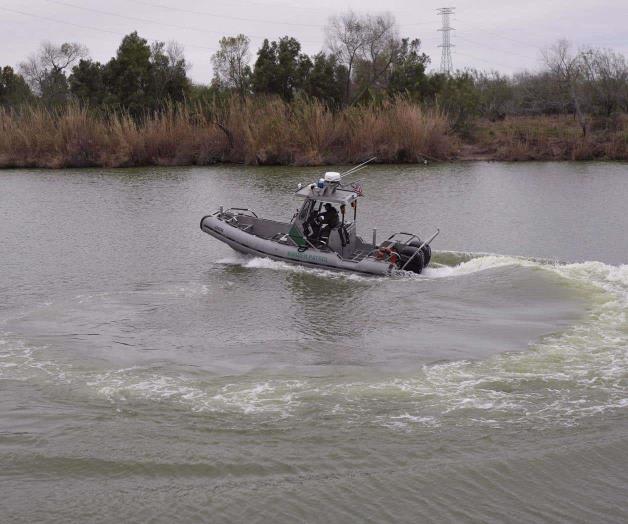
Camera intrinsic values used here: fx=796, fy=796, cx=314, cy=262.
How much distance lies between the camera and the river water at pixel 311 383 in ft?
23.1

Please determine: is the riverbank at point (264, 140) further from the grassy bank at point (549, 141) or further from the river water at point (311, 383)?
the river water at point (311, 383)

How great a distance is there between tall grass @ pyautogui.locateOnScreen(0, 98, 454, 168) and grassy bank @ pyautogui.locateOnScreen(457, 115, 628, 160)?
2927 millimetres

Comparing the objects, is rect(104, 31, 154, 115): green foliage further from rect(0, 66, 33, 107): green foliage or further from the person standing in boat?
the person standing in boat

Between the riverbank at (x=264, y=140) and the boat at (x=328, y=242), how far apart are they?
19.3 meters

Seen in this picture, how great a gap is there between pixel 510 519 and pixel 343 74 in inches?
1692

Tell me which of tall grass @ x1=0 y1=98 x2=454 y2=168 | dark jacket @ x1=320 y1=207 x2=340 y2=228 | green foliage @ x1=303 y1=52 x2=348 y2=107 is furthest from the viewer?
green foliage @ x1=303 y1=52 x2=348 y2=107

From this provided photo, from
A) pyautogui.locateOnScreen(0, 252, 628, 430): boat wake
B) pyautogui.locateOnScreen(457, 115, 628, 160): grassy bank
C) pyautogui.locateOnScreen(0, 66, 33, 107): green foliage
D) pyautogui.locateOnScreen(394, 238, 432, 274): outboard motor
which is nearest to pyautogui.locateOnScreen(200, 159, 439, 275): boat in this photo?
pyautogui.locateOnScreen(394, 238, 432, 274): outboard motor

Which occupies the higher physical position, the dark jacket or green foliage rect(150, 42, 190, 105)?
green foliage rect(150, 42, 190, 105)

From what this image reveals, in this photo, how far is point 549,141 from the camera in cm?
3844

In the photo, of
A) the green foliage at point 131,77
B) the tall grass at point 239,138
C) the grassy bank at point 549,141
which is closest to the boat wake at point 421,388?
the tall grass at point 239,138

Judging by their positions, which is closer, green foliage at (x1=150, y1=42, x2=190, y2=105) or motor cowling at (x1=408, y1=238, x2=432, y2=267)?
motor cowling at (x1=408, y1=238, x2=432, y2=267)

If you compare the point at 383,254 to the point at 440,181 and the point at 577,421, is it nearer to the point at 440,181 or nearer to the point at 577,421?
the point at 577,421

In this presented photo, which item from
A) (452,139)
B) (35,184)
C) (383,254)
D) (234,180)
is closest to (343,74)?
(452,139)

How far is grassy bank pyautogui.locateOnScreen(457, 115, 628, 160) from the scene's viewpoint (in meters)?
36.8
